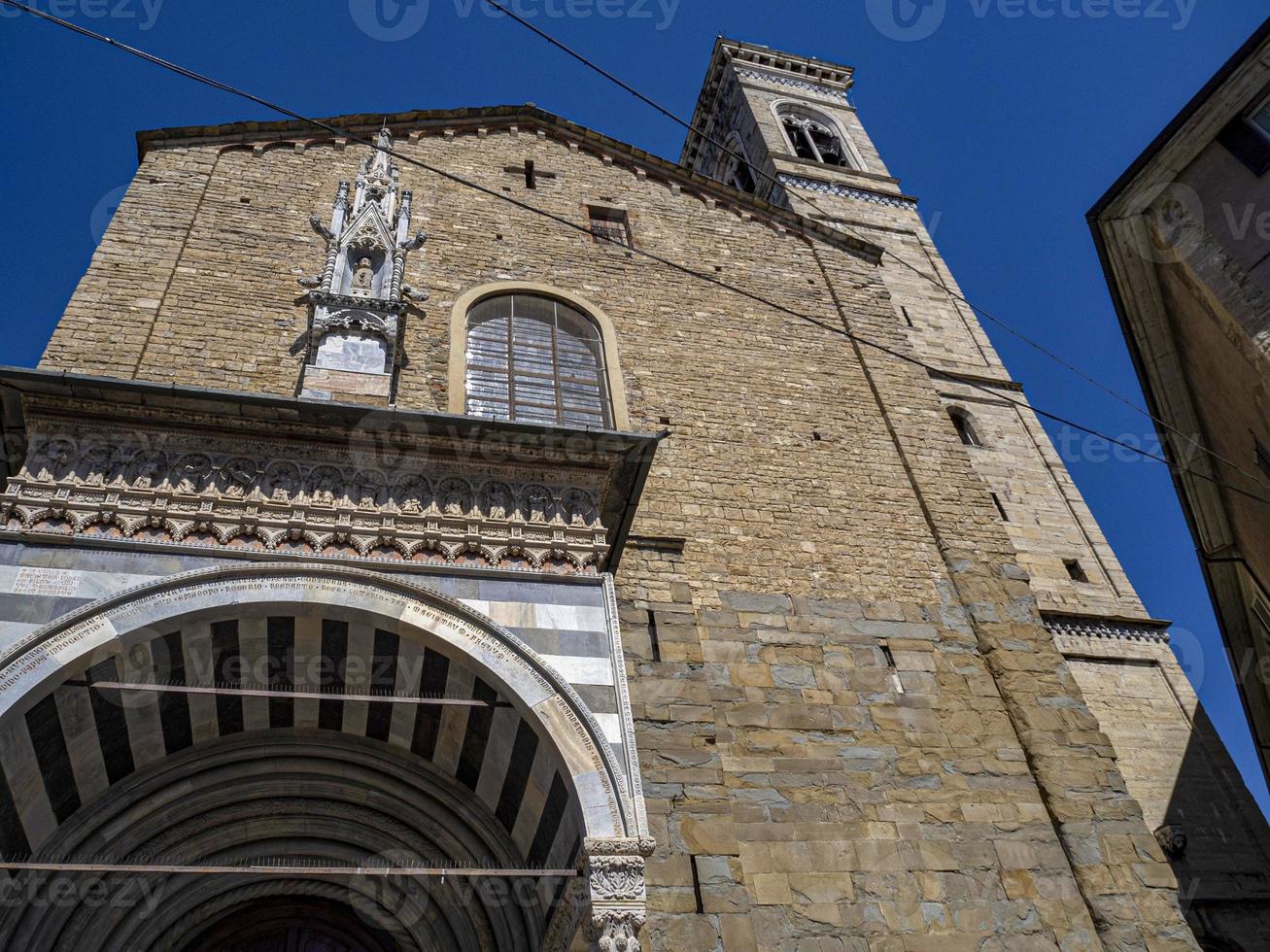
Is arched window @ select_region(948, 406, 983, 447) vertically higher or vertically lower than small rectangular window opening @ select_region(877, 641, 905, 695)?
higher

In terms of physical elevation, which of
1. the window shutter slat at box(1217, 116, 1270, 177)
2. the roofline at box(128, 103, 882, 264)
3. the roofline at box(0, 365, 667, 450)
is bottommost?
the roofline at box(0, 365, 667, 450)

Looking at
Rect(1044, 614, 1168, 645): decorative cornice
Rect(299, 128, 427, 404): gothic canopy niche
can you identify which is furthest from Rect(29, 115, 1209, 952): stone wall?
Rect(1044, 614, 1168, 645): decorative cornice

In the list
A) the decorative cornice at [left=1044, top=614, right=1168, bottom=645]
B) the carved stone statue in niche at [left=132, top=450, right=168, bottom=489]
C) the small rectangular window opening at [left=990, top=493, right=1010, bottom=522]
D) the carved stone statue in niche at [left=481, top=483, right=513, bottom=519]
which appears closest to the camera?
the carved stone statue in niche at [left=132, top=450, right=168, bottom=489]

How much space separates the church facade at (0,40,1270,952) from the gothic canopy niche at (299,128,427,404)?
0.05m

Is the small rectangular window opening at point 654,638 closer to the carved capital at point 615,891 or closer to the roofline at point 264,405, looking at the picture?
the roofline at point 264,405

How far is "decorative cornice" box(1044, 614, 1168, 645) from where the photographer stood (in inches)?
458

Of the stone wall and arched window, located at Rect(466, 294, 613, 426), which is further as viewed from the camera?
arched window, located at Rect(466, 294, 613, 426)

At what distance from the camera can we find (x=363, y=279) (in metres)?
9.05

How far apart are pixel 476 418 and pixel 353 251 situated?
12.4 ft

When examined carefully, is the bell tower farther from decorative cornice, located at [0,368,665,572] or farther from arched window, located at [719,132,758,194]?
decorative cornice, located at [0,368,665,572]

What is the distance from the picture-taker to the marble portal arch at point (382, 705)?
5.02 m

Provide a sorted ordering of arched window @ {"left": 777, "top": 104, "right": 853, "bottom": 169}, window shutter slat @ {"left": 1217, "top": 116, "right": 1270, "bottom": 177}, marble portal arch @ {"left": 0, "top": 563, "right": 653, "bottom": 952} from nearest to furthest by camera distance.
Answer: marble portal arch @ {"left": 0, "top": 563, "right": 653, "bottom": 952}
window shutter slat @ {"left": 1217, "top": 116, "right": 1270, "bottom": 177}
arched window @ {"left": 777, "top": 104, "right": 853, "bottom": 169}

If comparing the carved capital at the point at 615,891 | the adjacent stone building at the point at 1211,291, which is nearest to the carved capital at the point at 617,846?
the carved capital at the point at 615,891

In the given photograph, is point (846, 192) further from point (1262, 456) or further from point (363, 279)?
point (363, 279)
